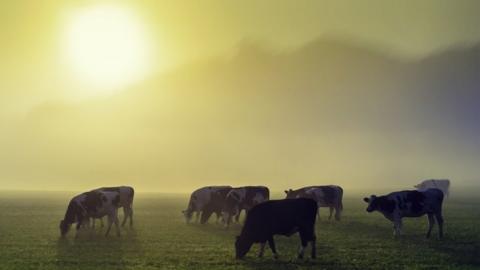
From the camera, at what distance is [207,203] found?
136 feet

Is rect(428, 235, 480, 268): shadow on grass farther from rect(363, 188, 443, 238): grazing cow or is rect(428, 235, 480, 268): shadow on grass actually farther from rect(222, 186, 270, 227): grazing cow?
rect(222, 186, 270, 227): grazing cow

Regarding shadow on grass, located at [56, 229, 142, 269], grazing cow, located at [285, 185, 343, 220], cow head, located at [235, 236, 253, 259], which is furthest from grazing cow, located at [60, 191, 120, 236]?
grazing cow, located at [285, 185, 343, 220]

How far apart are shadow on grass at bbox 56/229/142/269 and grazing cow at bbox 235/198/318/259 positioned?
201 inches

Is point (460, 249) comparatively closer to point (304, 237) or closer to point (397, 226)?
point (397, 226)

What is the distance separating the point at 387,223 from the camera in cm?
3797

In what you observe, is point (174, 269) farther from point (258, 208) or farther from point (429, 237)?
point (429, 237)

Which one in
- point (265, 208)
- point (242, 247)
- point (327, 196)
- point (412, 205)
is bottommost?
point (242, 247)

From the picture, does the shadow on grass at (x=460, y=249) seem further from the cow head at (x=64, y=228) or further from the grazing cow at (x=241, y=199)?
the cow head at (x=64, y=228)

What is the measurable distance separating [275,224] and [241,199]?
16.7 meters

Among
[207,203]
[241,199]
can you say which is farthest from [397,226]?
[207,203]

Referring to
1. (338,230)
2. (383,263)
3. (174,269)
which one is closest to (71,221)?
(174,269)

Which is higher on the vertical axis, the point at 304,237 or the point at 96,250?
the point at 304,237

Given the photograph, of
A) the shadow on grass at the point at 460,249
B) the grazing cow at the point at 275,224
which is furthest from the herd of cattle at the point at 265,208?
the shadow on grass at the point at 460,249

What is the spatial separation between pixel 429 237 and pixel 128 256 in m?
16.6
